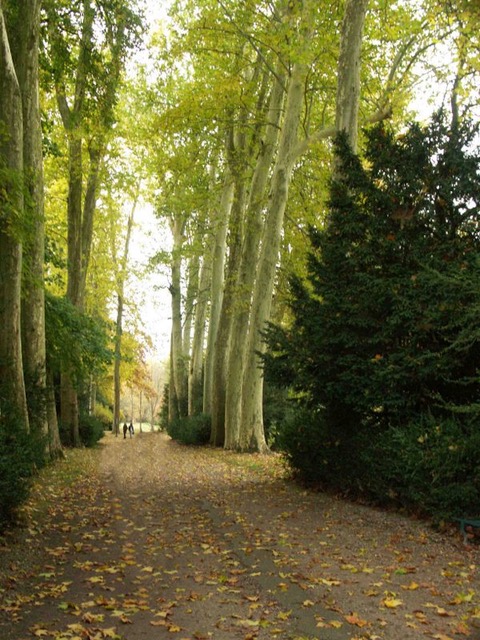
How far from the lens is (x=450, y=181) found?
8609mm

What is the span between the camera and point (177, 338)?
30984 mm

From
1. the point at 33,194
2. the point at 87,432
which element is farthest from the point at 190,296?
the point at 33,194

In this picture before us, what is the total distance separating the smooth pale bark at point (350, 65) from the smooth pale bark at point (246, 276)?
19.7ft

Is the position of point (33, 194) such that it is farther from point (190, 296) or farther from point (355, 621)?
point (190, 296)

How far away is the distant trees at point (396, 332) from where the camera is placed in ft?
23.6

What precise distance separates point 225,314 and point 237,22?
9.11 meters

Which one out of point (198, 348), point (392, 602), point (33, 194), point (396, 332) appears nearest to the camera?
point (392, 602)

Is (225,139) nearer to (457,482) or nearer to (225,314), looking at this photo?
(225,314)

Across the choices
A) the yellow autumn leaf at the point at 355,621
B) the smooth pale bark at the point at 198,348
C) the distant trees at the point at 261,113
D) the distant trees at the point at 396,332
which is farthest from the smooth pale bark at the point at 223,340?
the yellow autumn leaf at the point at 355,621

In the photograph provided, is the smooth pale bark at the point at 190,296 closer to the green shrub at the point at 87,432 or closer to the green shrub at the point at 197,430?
the green shrub at the point at 197,430

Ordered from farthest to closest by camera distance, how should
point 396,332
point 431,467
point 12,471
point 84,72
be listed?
point 84,72 < point 396,332 < point 431,467 < point 12,471

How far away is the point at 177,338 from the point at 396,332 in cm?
2327

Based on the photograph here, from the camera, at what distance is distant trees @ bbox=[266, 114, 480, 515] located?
720cm

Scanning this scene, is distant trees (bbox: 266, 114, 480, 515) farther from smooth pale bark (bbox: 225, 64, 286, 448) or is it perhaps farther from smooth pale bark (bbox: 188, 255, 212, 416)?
smooth pale bark (bbox: 188, 255, 212, 416)
